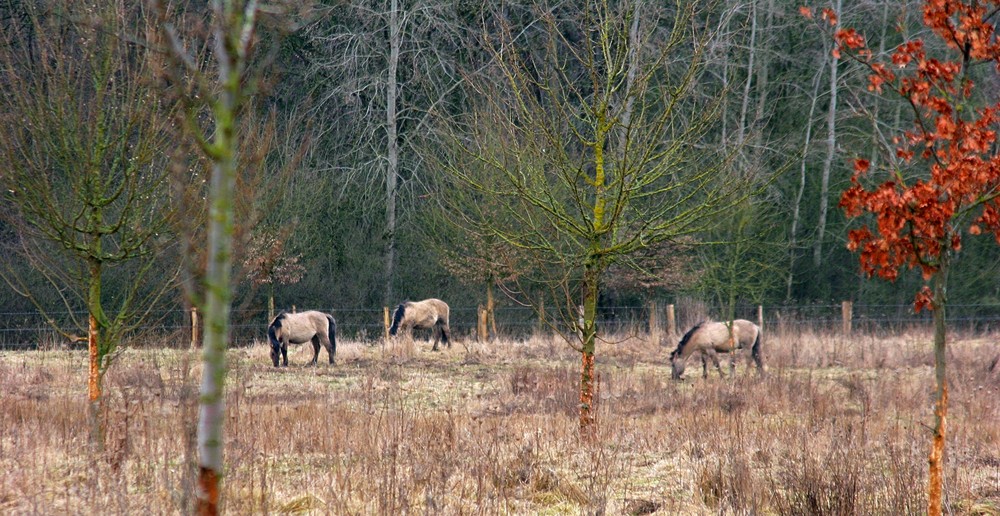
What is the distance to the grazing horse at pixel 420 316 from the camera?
898 inches

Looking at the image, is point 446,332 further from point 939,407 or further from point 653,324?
point 939,407

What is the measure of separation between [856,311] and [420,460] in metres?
26.5

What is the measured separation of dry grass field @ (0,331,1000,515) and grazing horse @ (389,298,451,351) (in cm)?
720

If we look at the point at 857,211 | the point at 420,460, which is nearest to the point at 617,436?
the point at 420,460

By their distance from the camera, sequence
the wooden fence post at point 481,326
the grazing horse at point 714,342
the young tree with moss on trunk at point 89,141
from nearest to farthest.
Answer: the young tree with moss on trunk at point 89,141
the grazing horse at point 714,342
the wooden fence post at point 481,326

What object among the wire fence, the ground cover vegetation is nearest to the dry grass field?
the ground cover vegetation

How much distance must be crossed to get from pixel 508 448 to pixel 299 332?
38.0 feet

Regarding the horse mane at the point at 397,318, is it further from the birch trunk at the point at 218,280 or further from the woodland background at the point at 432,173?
the birch trunk at the point at 218,280

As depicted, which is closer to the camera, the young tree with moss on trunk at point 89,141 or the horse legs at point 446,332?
the young tree with moss on trunk at point 89,141

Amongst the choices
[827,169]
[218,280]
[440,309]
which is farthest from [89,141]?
[827,169]

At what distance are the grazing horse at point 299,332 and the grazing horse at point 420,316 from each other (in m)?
3.18

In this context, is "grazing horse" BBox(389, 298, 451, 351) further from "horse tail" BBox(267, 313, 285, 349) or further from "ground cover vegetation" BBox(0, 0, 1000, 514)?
"horse tail" BBox(267, 313, 285, 349)

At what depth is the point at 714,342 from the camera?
57.8 feet

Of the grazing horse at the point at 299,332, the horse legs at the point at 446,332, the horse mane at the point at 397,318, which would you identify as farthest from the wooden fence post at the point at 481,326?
the grazing horse at the point at 299,332
